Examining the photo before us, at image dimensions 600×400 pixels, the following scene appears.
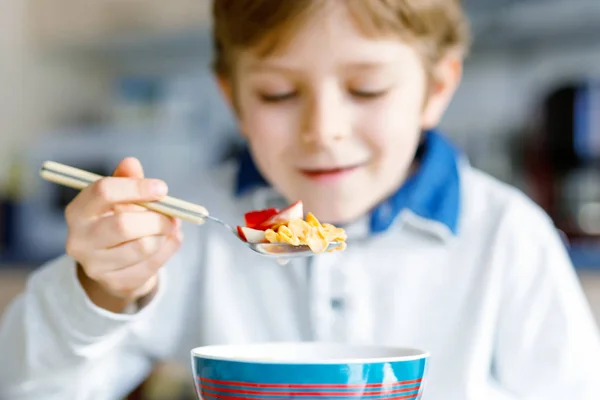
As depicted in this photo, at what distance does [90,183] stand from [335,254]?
0.37m

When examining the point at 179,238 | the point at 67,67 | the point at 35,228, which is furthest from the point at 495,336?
the point at 67,67

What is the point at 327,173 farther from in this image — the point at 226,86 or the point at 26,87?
the point at 26,87

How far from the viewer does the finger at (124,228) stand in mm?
666

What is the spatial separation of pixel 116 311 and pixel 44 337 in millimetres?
86

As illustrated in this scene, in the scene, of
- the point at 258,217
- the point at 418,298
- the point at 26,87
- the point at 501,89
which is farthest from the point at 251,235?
the point at 26,87

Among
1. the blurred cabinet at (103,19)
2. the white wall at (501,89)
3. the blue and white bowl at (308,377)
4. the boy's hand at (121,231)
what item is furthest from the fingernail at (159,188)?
the blurred cabinet at (103,19)

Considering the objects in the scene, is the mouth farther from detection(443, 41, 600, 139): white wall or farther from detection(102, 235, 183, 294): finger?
detection(443, 41, 600, 139): white wall

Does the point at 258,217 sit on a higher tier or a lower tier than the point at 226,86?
lower

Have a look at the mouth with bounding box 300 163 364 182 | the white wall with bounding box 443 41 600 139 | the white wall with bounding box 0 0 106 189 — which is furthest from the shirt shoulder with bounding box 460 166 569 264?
the white wall with bounding box 0 0 106 189

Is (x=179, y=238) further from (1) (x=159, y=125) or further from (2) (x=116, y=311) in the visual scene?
(1) (x=159, y=125)

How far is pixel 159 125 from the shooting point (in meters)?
3.21

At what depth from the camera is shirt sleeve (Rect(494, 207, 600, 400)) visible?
33.2 inches

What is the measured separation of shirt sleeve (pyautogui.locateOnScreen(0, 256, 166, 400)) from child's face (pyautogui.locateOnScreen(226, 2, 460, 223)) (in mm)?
176

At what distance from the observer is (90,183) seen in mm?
632
